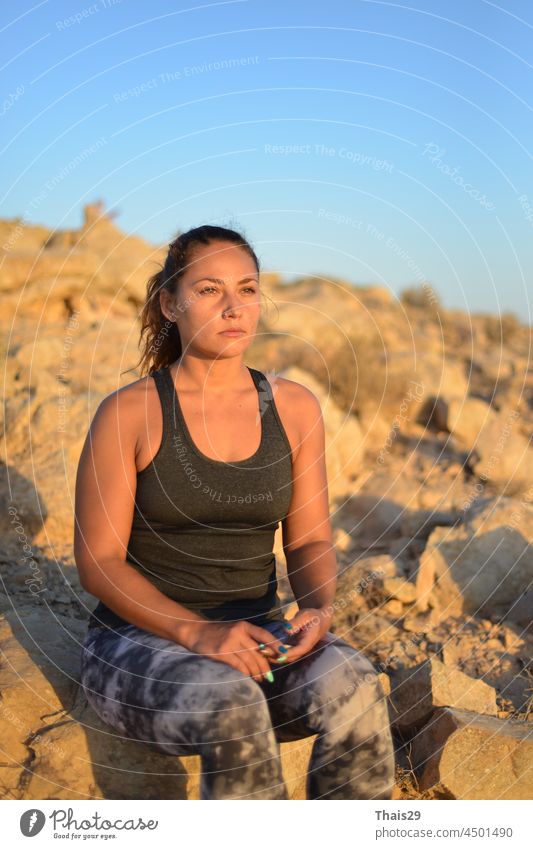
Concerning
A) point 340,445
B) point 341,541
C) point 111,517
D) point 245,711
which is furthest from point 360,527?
point 245,711

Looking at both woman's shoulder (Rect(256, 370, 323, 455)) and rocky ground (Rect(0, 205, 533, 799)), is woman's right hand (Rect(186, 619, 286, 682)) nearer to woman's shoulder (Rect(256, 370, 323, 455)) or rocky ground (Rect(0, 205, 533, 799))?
rocky ground (Rect(0, 205, 533, 799))

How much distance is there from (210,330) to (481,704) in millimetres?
2214

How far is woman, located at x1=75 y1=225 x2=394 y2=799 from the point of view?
7.97 feet

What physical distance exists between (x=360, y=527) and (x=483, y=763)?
384 cm

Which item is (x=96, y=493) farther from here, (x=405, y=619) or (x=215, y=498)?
(x=405, y=619)

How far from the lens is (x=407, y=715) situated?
12.6 feet

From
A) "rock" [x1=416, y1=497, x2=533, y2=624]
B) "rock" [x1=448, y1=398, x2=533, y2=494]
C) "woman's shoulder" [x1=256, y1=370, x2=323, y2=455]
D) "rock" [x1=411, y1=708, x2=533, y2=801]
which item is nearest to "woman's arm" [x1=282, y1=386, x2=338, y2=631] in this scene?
"woman's shoulder" [x1=256, y1=370, x2=323, y2=455]

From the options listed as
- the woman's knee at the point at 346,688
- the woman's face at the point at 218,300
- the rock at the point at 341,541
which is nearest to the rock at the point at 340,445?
the rock at the point at 341,541

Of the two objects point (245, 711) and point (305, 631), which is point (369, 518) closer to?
point (305, 631)

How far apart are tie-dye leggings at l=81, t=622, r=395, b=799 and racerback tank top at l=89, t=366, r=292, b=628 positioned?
24 cm

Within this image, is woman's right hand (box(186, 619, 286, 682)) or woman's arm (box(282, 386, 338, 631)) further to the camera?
woman's arm (box(282, 386, 338, 631))

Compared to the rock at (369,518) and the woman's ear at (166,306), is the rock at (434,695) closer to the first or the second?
the woman's ear at (166,306)

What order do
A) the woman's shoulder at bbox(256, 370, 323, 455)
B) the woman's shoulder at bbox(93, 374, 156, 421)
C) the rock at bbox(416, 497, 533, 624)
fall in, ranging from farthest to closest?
the rock at bbox(416, 497, 533, 624), the woman's shoulder at bbox(256, 370, 323, 455), the woman's shoulder at bbox(93, 374, 156, 421)
